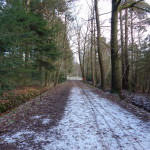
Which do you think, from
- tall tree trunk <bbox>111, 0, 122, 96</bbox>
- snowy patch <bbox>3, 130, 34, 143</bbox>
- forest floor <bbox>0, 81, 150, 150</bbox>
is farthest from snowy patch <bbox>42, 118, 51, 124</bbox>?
tall tree trunk <bbox>111, 0, 122, 96</bbox>

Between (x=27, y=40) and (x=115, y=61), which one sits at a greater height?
(x=27, y=40)

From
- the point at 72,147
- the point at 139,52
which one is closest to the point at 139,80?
the point at 139,52

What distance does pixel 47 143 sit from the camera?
3.46m

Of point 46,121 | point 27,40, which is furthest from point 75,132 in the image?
point 27,40

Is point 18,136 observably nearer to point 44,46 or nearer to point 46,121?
point 46,121

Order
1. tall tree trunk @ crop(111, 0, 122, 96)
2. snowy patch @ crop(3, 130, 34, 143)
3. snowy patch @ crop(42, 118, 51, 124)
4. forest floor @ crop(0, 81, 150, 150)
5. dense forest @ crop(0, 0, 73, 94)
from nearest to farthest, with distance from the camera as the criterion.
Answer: forest floor @ crop(0, 81, 150, 150)
snowy patch @ crop(3, 130, 34, 143)
snowy patch @ crop(42, 118, 51, 124)
dense forest @ crop(0, 0, 73, 94)
tall tree trunk @ crop(111, 0, 122, 96)

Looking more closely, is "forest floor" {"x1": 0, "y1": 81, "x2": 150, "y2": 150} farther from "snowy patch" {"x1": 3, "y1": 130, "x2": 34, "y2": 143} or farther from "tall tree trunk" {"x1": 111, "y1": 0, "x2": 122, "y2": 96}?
"tall tree trunk" {"x1": 111, "y1": 0, "x2": 122, "y2": 96}

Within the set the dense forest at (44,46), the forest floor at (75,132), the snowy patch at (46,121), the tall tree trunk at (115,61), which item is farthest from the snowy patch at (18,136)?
the tall tree trunk at (115,61)

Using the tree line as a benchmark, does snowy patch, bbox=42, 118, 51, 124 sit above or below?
below

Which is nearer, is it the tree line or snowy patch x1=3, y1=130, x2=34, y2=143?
snowy patch x1=3, y1=130, x2=34, y2=143

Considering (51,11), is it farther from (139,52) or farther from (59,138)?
(59,138)

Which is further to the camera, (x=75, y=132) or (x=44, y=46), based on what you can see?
(x=44, y=46)

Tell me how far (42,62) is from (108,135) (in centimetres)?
1296

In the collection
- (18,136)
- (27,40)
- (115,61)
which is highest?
(27,40)
